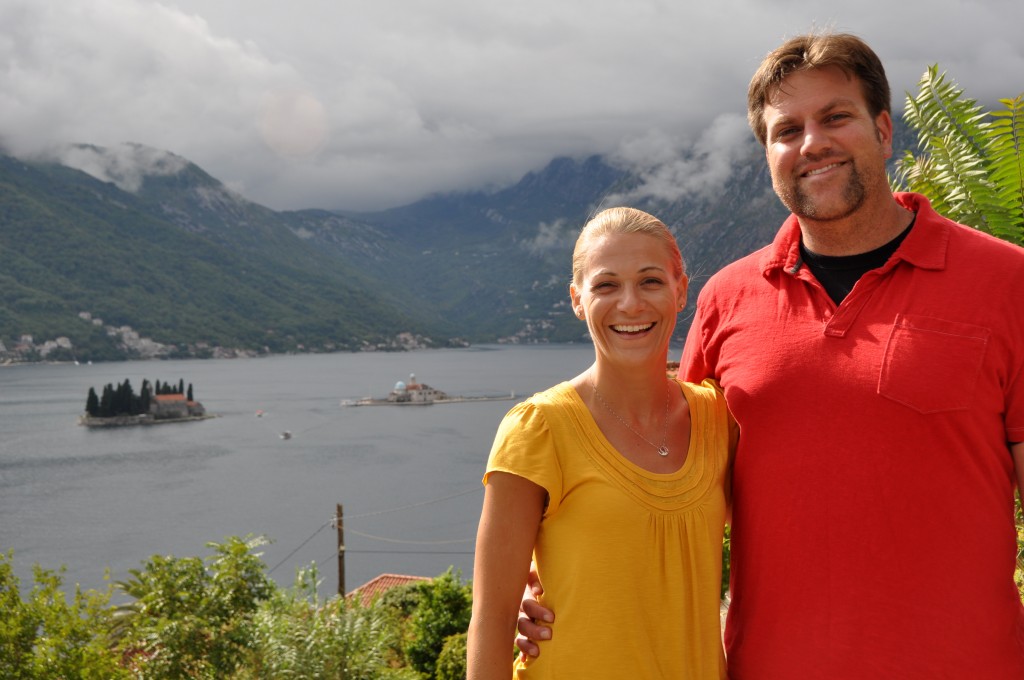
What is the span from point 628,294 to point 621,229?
0.55 feet

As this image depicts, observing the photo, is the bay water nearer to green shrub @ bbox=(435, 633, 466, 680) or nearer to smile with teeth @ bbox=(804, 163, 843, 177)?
green shrub @ bbox=(435, 633, 466, 680)

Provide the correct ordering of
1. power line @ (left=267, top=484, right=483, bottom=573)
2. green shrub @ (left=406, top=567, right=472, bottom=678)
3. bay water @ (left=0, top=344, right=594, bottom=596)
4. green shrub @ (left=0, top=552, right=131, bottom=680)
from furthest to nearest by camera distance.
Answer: bay water @ (left=0, top=344, right=594, bottom=596) → power line @ (left=267, top=484, right=483, bottom=573) → green shrub @ (left=406, top=567, right=472, bottom=678) → green shrub @ (left=0, top=552, right=131, bottom=680)

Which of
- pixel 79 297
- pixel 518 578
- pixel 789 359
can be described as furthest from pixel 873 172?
pixel 79 297

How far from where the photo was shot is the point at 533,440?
6.42 feet

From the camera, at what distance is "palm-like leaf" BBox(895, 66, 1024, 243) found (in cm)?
400

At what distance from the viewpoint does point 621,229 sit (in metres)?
2.09

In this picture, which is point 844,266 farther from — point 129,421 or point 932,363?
point 129,421

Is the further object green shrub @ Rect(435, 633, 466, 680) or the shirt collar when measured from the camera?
green shrub @ Rect(435, 633, 466, 680)

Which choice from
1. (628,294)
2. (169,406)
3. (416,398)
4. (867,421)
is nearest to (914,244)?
(867,421)

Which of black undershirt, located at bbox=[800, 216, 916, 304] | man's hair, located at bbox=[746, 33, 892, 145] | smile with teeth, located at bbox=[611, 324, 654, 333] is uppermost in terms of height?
man's hair, located at bbox=[746, 33, 892, 145]

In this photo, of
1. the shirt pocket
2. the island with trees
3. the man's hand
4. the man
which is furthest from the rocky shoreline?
the shirt pocket

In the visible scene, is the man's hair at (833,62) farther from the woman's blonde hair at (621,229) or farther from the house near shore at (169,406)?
the house near shore at (169,406)

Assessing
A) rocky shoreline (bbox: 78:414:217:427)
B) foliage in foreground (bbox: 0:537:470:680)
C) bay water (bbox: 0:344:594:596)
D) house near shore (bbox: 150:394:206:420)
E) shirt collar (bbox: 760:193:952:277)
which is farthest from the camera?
house near shore (bbox: 150:394:206:420)

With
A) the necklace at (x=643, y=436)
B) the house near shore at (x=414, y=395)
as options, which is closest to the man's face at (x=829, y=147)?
the necklace at (x=643, y=436)
